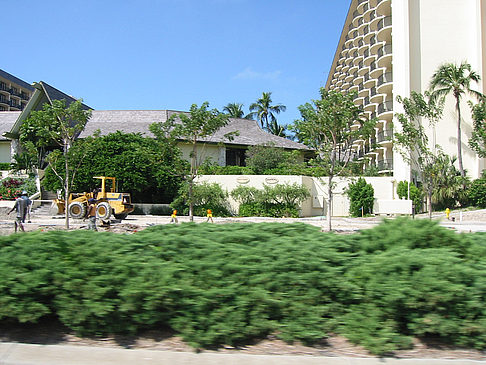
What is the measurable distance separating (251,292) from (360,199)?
29201 mm

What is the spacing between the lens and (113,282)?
14.0 ft

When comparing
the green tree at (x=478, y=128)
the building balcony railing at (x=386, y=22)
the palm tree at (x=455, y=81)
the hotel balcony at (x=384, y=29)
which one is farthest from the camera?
the building balcony railing at (x=386, y=22)

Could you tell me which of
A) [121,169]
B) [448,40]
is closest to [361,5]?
[448,40]

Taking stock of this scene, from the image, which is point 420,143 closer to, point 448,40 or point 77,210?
point 448,40

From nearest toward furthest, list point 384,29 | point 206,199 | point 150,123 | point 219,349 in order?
point 219,349
point 206,199
point 384,29
point 150,123

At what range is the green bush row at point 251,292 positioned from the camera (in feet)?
13.2

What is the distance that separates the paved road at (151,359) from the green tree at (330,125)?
44.6 ft

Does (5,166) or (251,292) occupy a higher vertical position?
(5,166)

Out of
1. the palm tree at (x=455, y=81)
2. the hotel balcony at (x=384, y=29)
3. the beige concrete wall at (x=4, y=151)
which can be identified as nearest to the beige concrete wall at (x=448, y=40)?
the palm tree at (x=455, y=81)

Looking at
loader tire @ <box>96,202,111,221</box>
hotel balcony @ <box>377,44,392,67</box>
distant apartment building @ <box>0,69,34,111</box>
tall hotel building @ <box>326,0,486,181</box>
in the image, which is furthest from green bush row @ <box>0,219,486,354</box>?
distant apartment building @ <box>0,69,34,111</box>

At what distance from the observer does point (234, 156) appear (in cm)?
4281

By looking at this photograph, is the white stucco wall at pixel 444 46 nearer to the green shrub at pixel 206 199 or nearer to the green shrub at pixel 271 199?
the green shrub at pixel 271 199

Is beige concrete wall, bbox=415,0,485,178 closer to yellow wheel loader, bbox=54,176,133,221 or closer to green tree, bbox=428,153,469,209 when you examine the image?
green tree, bbox=428,153,469,209

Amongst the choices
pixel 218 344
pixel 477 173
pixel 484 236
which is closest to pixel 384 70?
pixel 477 173
